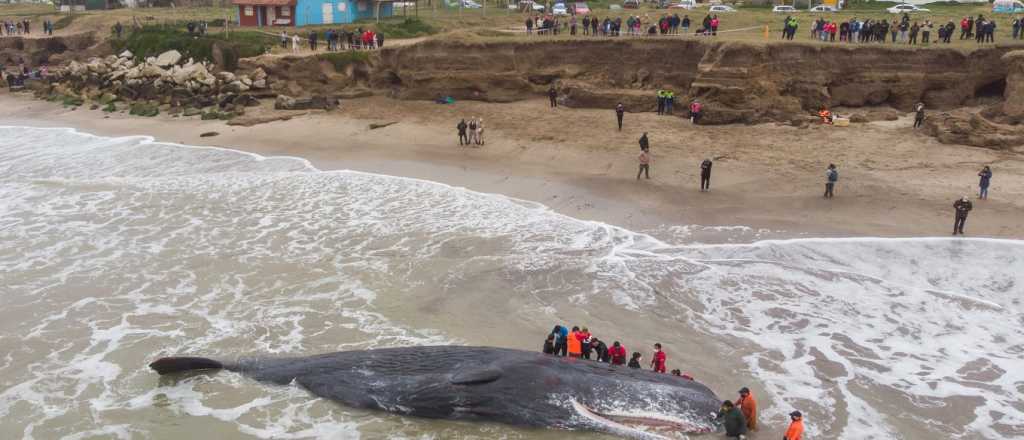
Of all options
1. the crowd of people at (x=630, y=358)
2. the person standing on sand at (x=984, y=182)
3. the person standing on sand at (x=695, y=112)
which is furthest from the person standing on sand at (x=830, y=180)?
the crowd of people at (x=630, y=358)

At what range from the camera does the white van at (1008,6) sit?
39969mm

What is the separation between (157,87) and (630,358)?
32763mm

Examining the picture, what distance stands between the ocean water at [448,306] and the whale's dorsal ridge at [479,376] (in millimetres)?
672

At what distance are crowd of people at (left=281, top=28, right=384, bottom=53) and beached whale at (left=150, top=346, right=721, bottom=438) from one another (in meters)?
28.5

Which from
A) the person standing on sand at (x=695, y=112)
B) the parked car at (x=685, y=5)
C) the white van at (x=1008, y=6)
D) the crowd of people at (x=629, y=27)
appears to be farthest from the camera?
the parked car at (x=685, y=5)

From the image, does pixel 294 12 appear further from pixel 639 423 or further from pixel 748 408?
pixel 748 408

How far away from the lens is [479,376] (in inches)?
403

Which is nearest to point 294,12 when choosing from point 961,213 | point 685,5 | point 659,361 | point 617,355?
point 685,5

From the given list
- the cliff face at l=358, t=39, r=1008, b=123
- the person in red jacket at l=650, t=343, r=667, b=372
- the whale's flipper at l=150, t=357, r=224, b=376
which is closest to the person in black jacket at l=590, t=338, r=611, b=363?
the person in red jacket at l=650, t=343, r=667, b=372

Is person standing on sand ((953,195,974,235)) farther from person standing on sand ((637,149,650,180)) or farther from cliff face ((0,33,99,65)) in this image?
cliff face ((0,33,99,65))

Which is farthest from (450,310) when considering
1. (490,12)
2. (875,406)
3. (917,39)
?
(490,12)

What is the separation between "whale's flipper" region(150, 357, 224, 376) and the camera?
12.1 meters

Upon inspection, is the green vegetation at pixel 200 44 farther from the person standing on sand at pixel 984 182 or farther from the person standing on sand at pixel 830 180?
the person standing on sand at pixel 984 182

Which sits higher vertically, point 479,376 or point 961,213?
point 961,213
